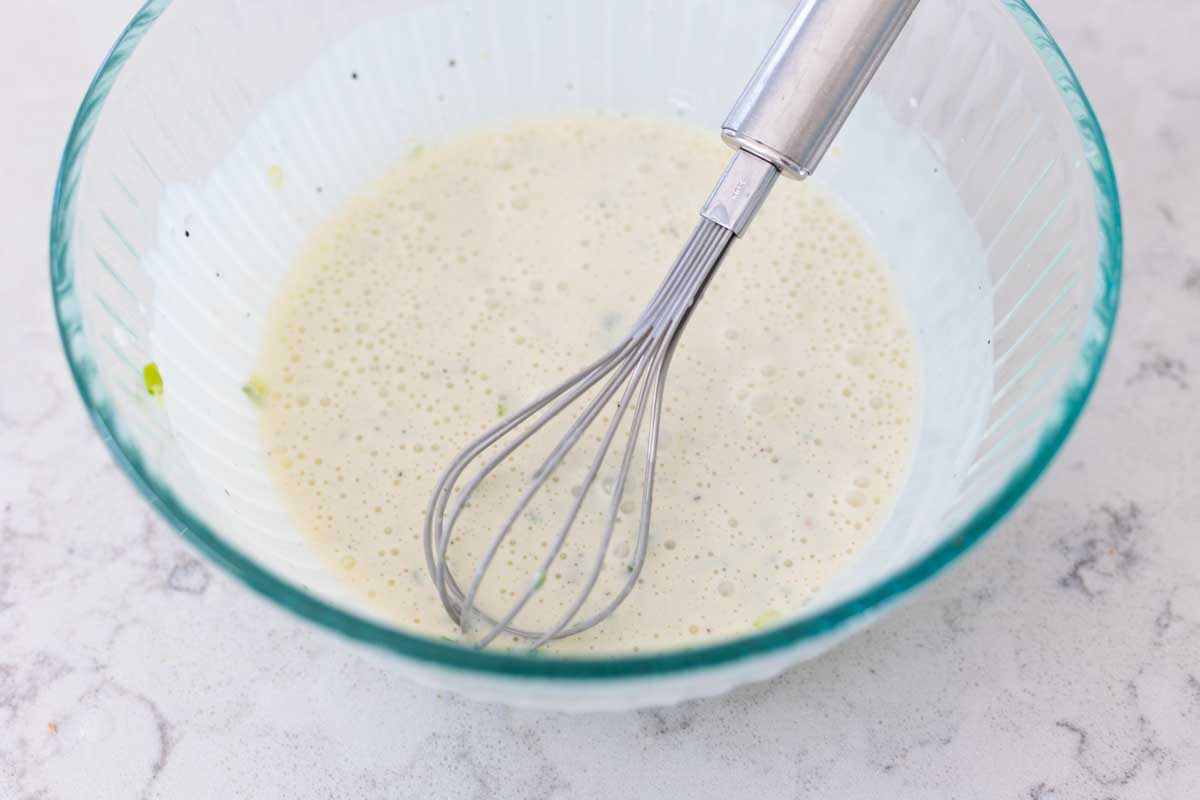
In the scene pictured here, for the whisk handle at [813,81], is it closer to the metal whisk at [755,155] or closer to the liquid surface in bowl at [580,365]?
the metal whisk at [755,155]

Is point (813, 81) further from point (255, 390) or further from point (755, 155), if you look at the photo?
A: point (255, 390)

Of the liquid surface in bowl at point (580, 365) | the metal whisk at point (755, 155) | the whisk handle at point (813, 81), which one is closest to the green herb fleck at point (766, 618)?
the liquid surface in bowl at point (580, 365)

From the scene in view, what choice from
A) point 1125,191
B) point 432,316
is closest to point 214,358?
point 432,316

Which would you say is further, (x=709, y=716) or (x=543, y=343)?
(x=543, y=343)

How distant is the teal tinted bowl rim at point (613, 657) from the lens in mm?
656

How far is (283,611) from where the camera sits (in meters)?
0.69

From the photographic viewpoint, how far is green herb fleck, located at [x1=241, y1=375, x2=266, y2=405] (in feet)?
3.31

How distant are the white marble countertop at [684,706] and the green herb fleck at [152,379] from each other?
16 centimetres

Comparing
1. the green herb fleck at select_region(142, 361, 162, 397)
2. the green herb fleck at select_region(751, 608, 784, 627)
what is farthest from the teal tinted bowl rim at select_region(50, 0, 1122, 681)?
the green herb fleck at select_region(751, 608, 784, 627)

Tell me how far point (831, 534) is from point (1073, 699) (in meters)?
0.22

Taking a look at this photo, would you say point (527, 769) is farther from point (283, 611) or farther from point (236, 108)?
point (236, 108)

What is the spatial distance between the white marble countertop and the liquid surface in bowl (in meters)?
0.08

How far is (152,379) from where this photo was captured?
34.8 inches

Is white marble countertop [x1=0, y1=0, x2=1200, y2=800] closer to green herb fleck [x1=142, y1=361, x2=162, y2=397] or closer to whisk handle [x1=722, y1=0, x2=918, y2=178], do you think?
green herb fleck [x1=142, y1=361, x2=162, y2=397]
